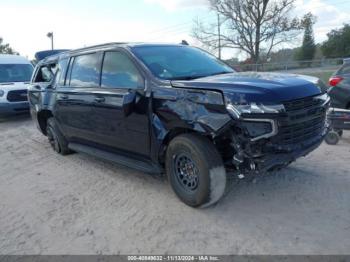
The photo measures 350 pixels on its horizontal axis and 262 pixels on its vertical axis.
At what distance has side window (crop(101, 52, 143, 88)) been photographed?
4483 mm

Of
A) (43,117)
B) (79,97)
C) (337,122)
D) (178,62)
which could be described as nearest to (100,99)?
(79,97)

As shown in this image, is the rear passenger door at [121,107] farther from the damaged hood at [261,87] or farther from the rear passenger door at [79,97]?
the damaged hood at [261,87]

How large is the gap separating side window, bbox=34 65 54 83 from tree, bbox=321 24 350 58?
147 feet

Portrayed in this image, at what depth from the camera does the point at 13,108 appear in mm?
11961

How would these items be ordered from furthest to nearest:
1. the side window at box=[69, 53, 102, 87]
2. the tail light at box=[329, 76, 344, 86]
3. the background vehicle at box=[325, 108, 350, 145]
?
the tail light at box=[329, 76, 344, 86], the background vehicle at box=[325, 108, 350, 145], the side window at box=[69, 53, 102, 87]

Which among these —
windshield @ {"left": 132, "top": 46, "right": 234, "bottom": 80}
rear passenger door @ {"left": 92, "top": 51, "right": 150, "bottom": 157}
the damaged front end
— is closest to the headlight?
the damaged front end

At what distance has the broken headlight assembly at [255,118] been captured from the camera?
341 centimetres

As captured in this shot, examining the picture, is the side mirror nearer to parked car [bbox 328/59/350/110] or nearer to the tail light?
parked car [bbox 328/59/350/110]

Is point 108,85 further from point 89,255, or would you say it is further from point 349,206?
point 349,206

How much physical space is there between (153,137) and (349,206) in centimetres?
235

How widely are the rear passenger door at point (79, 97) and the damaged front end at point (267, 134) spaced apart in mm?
2277

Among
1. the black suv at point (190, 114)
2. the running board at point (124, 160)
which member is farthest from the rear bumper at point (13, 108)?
the black suv at point (190, 114)

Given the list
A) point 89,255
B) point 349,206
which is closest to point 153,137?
point 89,255

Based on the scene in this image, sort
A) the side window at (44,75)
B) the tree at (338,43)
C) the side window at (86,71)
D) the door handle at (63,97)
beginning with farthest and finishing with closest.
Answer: the tree at (338,43) < the side window at (44,75) < the door handle at (63,97) < the side window at (86,71)
